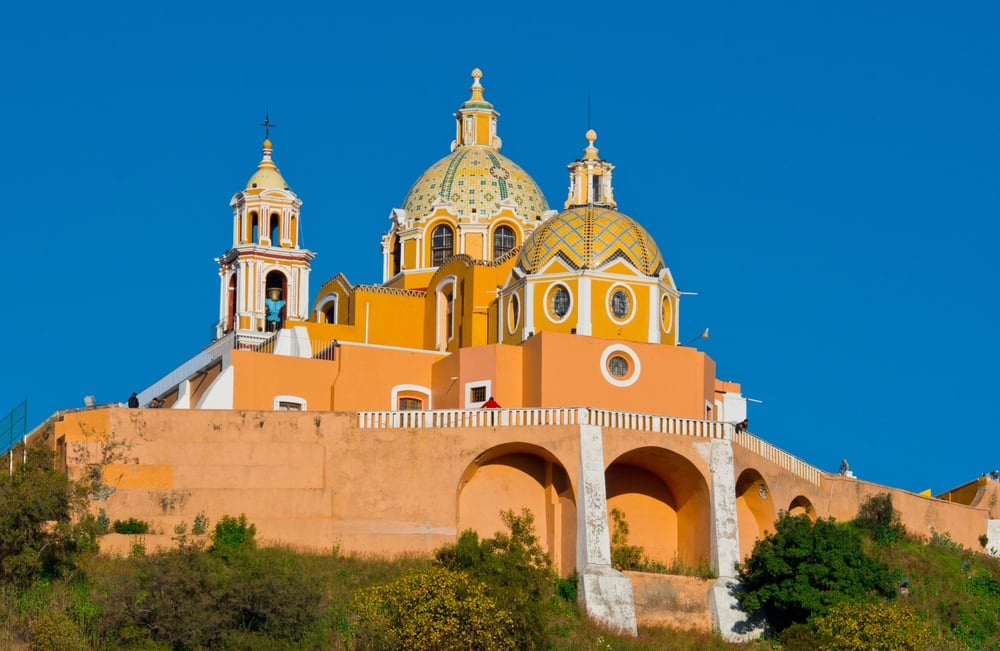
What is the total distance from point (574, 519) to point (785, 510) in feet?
16.6

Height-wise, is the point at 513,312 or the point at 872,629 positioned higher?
the point at 513,312

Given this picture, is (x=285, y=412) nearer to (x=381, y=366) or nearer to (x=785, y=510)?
(x=381, y=366)

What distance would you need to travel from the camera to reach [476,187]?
5434 centimetres

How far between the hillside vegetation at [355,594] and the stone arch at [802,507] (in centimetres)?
317

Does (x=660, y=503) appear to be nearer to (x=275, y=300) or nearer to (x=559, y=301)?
(x=559, y=301)

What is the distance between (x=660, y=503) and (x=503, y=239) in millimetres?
10020

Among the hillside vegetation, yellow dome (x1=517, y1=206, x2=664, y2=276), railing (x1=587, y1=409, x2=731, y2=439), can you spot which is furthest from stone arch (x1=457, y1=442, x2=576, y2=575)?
yellow dome (x1=517, y1=206, x2=664, y2=276)

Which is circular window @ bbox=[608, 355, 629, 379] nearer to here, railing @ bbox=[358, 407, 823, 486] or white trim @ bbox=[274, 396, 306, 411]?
railing @ bbox=[358, 407, 823, 486]

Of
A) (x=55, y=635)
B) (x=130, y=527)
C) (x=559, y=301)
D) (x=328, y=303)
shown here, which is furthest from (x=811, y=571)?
(x=328, y=303)

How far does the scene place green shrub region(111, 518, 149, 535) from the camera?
42.9m

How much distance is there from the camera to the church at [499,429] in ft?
143

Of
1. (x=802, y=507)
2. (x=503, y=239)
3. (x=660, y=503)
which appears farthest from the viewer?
(x=503, y=239)

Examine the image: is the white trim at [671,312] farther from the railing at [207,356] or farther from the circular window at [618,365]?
the railing at [207,356]

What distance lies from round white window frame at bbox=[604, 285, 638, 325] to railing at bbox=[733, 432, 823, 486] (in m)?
3.51
